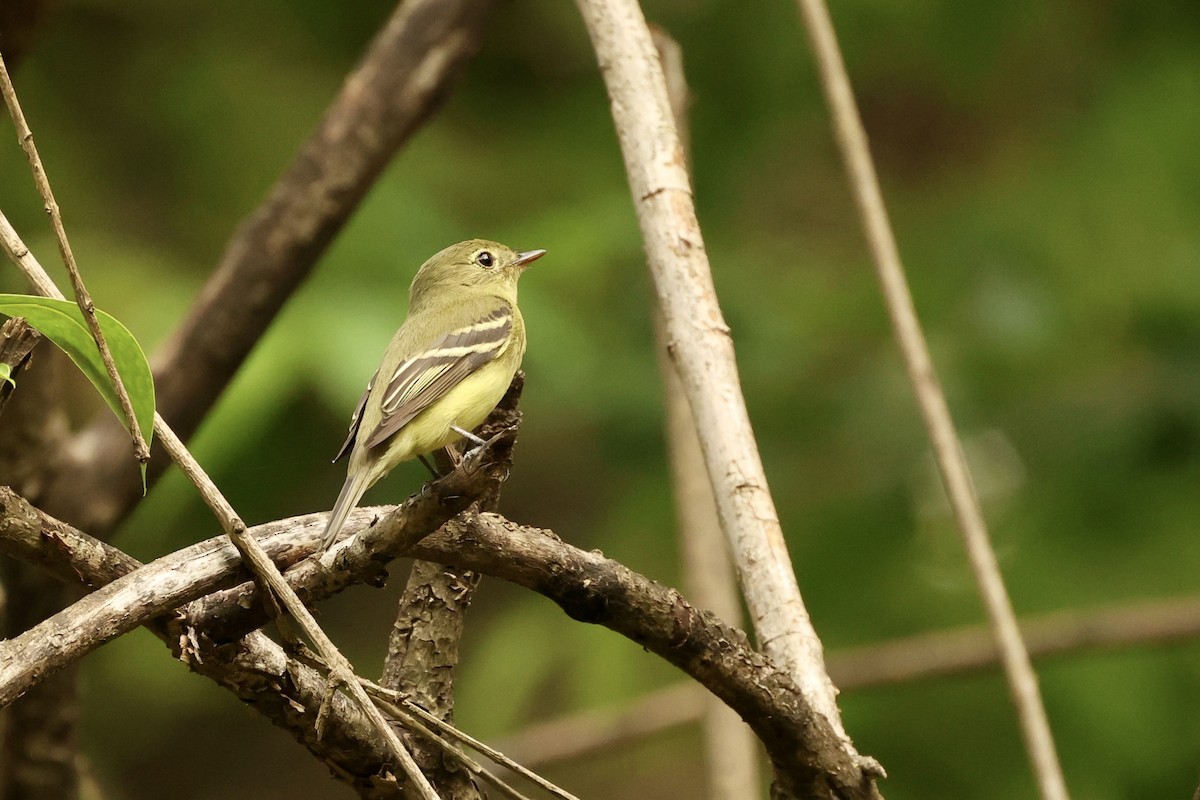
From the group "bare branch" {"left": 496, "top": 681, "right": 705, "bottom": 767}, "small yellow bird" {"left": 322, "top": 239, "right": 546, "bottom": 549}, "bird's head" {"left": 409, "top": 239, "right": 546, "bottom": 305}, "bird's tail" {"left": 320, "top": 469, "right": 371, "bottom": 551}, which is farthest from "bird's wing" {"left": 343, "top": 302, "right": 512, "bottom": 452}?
"bare branch" {"left": 496, "top": 681, "right": 705, "bottom": 767}

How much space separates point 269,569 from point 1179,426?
444cm

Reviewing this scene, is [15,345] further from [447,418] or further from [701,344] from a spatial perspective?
[701,344]

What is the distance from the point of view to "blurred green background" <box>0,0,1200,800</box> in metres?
5.36

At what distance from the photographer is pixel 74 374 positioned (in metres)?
5.51

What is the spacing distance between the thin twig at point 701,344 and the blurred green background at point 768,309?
1788 mm

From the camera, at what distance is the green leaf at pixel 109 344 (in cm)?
188

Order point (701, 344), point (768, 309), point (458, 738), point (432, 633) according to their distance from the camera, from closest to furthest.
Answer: point (458, 738)
point (432, 633)
point (701, 344)
point (768, 309)

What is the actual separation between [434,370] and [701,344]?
81 cm

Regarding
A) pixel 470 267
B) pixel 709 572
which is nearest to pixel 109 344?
pixel 709 572

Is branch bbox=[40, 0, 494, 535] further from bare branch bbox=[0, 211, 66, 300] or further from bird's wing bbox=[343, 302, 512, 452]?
bare branch bbox=[0, 211, 66, 300]

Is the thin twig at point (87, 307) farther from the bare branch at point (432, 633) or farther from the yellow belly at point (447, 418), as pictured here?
the yellow belly at point (447, 418)

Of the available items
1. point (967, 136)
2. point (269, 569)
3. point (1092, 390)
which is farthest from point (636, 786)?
point (269, 569)

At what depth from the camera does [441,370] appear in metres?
3.42

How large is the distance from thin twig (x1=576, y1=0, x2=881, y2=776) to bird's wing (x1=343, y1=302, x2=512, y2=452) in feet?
2.04
